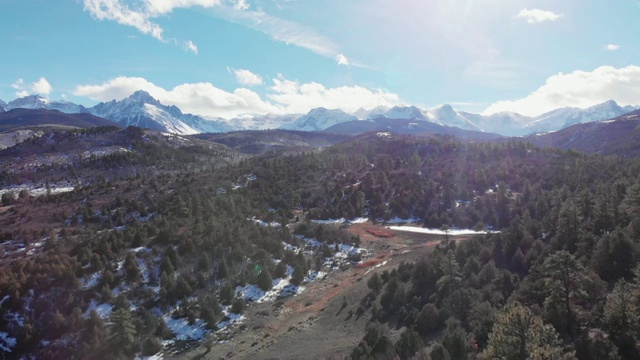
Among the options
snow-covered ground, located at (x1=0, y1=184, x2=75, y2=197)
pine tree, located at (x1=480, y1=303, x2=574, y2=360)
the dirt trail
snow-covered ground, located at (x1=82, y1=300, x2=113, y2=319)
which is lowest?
the dirt trail

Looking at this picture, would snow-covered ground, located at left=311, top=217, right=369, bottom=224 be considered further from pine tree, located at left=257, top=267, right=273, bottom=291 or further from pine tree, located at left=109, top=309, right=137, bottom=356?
pine tree, located at left=109, top=309, right=137, bottom=356

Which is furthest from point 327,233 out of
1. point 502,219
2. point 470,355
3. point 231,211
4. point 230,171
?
point 230,171

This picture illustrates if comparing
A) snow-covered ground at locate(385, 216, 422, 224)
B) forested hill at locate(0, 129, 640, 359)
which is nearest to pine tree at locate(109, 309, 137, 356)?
forested hill at locate(0, 129, 640, 359)

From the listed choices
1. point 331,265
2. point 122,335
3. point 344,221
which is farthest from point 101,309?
point 344,221

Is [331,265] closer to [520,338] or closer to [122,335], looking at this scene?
[122,335]

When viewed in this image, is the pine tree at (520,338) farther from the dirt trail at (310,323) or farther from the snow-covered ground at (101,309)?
the snow-covered ground at (101,309)

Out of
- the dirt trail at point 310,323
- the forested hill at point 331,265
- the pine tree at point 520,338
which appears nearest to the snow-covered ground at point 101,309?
the forested hill at point 331,265

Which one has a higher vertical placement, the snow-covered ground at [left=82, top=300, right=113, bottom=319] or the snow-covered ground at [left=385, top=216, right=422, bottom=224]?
the snow-covered ground at [left=82, top=300, right=113, bottom=319]

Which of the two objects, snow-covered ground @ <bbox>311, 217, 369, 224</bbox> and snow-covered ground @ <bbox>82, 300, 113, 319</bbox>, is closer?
snow-covered ground @ <bbox>82, 300, 113, 319</bbox>
